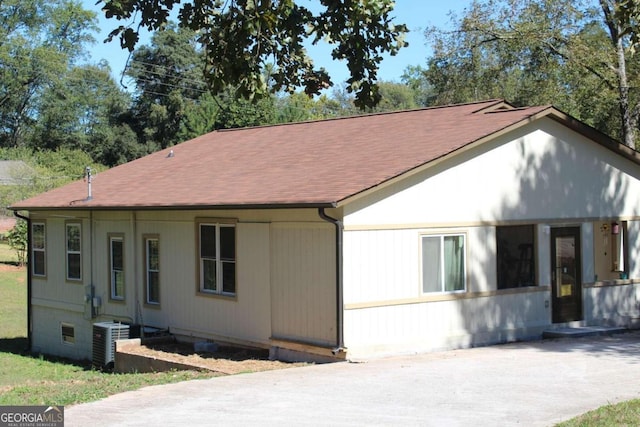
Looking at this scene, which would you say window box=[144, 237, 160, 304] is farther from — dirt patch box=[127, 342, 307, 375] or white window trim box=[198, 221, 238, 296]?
white window trim box=[198, 221, 238, 296]

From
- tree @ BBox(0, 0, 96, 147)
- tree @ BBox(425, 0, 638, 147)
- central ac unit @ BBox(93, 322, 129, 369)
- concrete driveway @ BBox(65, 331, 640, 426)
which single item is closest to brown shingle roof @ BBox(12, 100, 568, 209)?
central ac unit @ BBox(93, 322, 129, 369)

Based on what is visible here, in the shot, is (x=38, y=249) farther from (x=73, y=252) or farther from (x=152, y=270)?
(x=152, y=270)

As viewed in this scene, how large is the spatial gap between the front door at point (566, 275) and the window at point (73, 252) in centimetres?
1116

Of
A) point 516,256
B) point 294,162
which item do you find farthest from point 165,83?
point 516,256

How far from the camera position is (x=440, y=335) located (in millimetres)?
15273

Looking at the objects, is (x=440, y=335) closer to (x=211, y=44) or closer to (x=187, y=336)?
(x=187, y=336)

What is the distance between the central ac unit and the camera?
1725 centimetres

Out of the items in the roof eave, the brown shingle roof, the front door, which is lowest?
the front door

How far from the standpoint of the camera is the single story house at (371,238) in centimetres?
1438

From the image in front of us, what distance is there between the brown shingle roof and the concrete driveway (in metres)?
2.92

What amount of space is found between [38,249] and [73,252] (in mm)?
1903

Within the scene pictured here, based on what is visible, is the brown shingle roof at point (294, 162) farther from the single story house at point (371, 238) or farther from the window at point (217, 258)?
the window at point (217, 258)

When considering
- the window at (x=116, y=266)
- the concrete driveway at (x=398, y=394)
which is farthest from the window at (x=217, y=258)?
the concrete driveway at (x=398, y=394)

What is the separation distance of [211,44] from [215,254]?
26.0 ft
